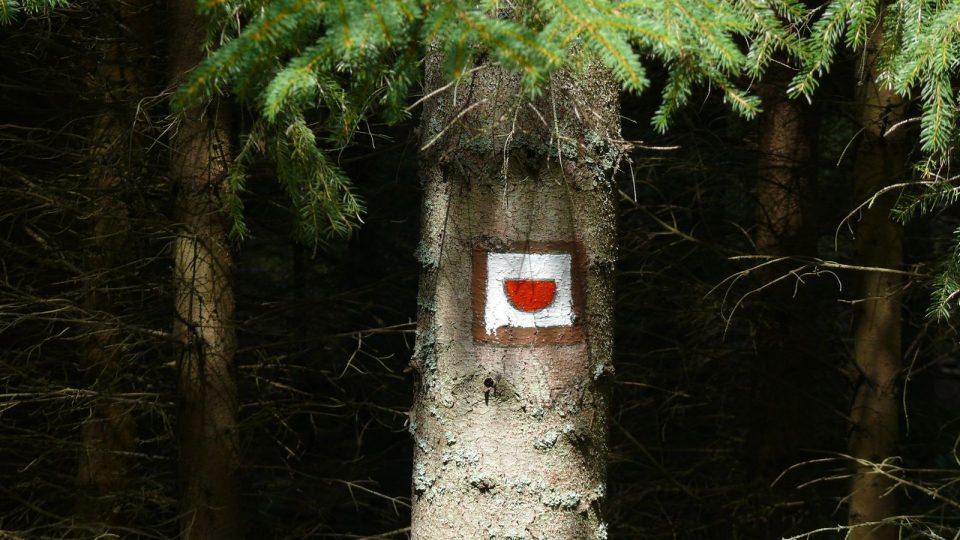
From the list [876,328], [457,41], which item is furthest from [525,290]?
[876,328]

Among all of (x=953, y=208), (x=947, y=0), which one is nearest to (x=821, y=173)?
(x=953, y=208)

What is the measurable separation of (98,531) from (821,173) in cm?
522

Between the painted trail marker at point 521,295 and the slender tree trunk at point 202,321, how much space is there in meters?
2.10

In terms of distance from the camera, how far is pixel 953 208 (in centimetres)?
547

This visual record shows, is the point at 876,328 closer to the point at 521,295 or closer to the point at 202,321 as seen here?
the point at 521,295

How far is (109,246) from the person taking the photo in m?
4.27

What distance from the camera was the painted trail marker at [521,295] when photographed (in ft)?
6.06

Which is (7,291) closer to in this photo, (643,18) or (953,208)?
(643,18)

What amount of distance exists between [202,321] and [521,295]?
2.29 meters

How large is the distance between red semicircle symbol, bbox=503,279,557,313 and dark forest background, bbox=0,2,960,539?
1.72 meters

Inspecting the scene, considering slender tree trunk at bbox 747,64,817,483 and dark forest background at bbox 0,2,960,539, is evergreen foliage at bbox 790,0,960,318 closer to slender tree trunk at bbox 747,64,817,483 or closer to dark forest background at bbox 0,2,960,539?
dark forest background at bbox 0,2,960,539

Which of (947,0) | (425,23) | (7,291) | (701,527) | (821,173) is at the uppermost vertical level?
(821,173)

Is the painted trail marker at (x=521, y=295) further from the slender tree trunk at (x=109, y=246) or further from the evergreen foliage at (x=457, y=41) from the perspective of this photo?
the slender tree trunk at (x=109, y=246)

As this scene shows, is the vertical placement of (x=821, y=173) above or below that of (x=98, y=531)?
above
